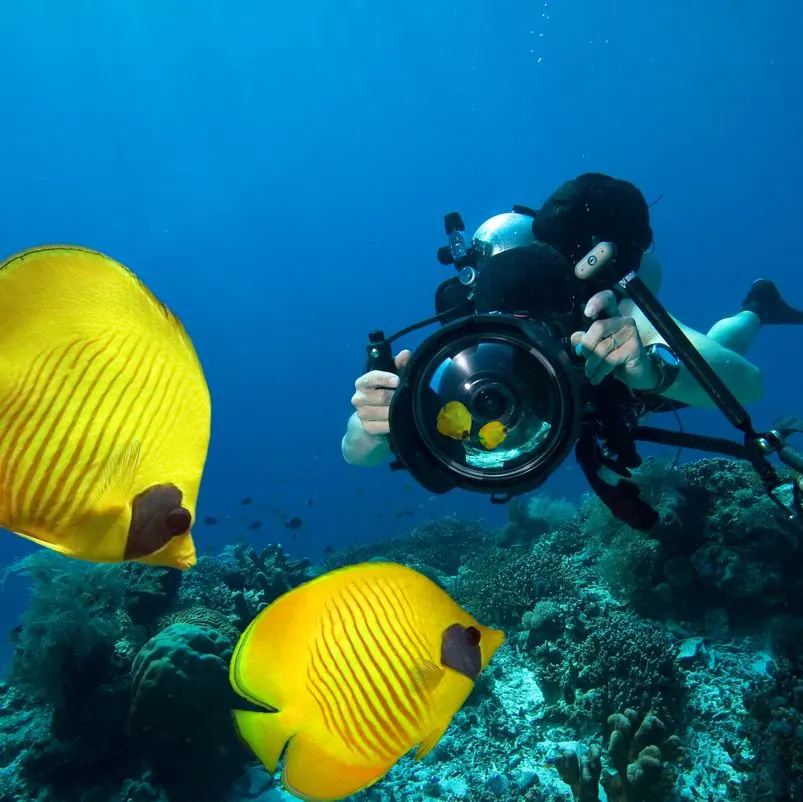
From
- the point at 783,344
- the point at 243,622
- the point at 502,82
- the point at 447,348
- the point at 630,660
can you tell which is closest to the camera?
the point at 447,348

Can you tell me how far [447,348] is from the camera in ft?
7.91

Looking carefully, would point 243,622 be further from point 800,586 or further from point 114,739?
point 800,586

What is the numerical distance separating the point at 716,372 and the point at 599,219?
1205 mm

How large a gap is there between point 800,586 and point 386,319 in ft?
320

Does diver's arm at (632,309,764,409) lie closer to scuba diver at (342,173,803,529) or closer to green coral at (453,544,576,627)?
scuba diver at (342,173,803,529)

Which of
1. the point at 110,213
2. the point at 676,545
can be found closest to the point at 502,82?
the point at 110,213

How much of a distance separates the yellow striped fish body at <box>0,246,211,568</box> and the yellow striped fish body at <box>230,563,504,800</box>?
0.62 metres

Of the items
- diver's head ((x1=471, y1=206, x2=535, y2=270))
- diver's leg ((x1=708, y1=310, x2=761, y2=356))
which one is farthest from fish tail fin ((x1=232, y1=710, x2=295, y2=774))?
diver's leg ((x1=708, y1=310, x2=761, y2=356))

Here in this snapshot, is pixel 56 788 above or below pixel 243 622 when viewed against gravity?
below

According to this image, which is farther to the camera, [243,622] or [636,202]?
[243,622]

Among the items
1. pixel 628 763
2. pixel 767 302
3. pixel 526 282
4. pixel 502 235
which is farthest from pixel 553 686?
A: pixel 767 302

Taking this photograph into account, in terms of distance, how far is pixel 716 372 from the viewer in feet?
10.4

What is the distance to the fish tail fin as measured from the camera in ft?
4.10

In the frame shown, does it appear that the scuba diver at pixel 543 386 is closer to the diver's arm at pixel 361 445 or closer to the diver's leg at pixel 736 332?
the diver's arm at pixel 361 445
